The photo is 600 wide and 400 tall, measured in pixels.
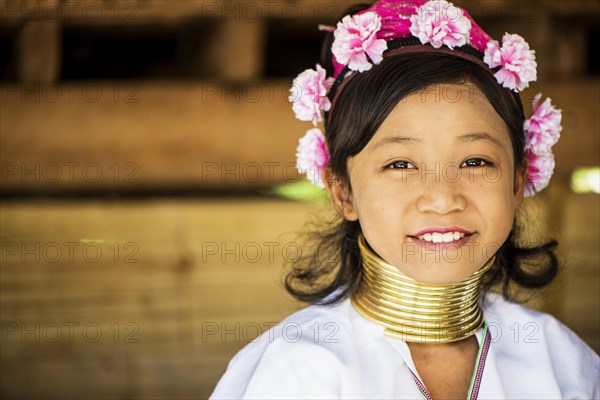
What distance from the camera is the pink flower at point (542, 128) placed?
252 centimetres

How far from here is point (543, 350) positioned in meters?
2.42

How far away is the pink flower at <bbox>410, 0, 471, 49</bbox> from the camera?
227cm

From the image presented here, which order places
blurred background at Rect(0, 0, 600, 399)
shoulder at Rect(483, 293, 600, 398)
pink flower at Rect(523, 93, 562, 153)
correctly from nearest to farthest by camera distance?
shoulder at Rect(483, 293, 600, 398) < pink flower at Rect(523, 93, 562, 153) < blurred background at Rect(0, 0, 600, 399)

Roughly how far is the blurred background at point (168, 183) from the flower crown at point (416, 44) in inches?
29.7

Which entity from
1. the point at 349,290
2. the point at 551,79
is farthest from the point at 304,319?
the point at 551,79

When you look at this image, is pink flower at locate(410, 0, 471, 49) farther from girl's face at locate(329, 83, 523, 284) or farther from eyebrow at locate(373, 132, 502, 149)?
eyebrow at locate(373, 132, 502, 149)

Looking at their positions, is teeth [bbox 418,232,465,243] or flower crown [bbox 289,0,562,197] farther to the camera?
flower crown [bbox 289,0,562,197]

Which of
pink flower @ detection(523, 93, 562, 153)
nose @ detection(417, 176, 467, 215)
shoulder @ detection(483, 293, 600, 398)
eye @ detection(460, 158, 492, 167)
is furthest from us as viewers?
pink flower @ detection(523, 93, 562, 153)

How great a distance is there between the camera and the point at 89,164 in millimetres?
3160

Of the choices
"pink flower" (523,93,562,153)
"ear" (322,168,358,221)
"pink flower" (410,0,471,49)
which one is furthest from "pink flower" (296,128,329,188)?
"pink flower" (523,93,562,153)

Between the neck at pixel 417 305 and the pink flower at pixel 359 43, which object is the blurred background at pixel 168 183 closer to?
the pink flower at pixel 359 43

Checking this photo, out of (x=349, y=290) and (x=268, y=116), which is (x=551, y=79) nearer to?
(x=268, y=116)

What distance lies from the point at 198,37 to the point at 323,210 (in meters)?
0.94

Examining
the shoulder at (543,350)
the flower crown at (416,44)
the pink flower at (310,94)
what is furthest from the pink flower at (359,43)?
the shoulder at (543,350)
